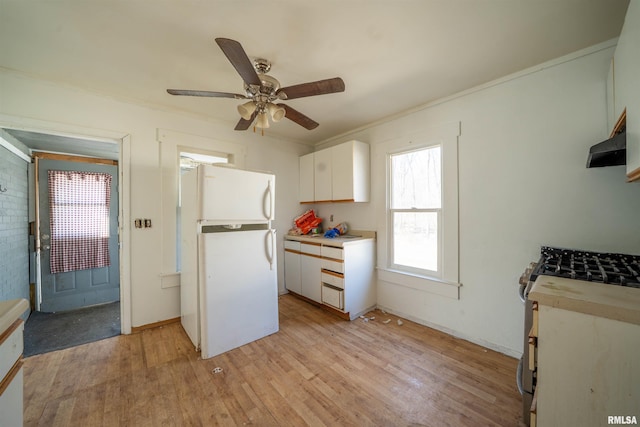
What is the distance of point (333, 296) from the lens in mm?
2863

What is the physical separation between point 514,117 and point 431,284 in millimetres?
1748

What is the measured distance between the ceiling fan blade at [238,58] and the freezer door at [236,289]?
1302 millimetres

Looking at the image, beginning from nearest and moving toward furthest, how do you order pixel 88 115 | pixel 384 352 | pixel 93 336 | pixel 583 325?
pixel 583 325, pixel 384 352, pixel 88 115, pixel 93 336

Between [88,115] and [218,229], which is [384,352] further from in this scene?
[88,115]

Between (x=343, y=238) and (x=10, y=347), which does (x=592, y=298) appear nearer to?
(x=10, y=347)

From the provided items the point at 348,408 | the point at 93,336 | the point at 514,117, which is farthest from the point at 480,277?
the point at 93,336

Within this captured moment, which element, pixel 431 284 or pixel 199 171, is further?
pixel 431 284

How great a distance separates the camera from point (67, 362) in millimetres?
2025

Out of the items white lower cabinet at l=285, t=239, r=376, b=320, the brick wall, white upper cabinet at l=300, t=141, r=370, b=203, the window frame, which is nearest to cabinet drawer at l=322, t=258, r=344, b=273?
white lower cabinet at l=285, t=239, r=376, b=320

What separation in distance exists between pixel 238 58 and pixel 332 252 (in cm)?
213

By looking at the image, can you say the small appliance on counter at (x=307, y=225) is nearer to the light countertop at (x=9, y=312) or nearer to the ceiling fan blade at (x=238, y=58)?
the ceiling fan blade at (x=238, y=58)

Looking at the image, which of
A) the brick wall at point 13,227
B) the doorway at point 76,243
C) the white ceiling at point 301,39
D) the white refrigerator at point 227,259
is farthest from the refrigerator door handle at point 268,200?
the brick wall at point 13,227

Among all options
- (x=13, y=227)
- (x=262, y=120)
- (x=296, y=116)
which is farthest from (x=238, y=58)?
(x=13, y=227)

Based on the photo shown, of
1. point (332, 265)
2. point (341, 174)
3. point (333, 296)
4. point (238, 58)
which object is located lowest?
point (333, 296)
